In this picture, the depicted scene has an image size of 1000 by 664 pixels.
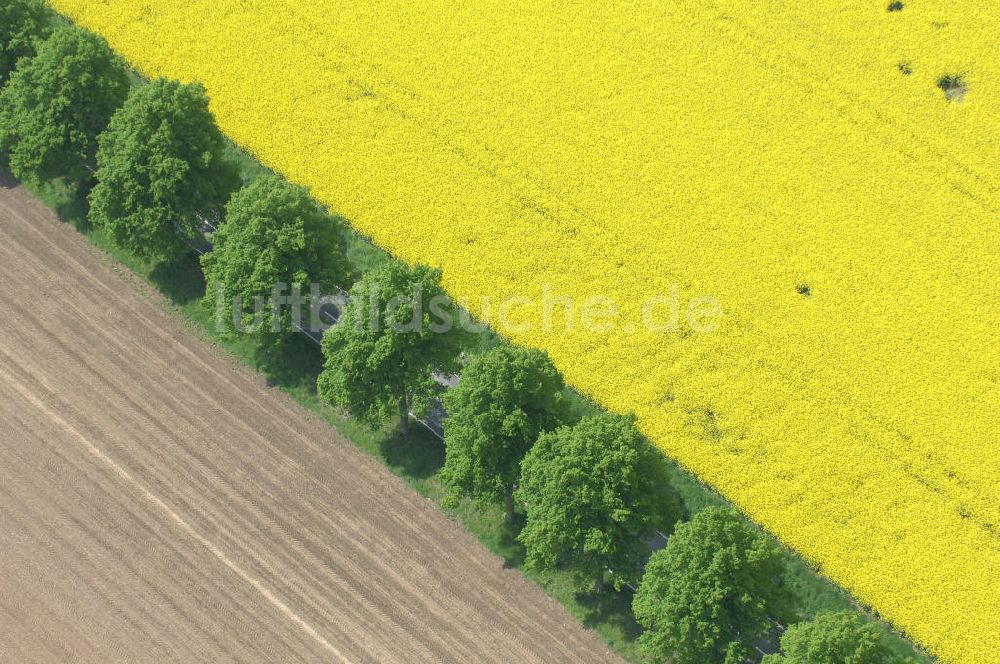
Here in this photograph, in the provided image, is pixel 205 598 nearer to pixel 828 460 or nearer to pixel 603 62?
pixel 828 460

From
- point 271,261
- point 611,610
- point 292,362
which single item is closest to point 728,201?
point 611,610

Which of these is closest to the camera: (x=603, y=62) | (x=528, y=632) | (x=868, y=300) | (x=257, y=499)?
(x=528, y=632)

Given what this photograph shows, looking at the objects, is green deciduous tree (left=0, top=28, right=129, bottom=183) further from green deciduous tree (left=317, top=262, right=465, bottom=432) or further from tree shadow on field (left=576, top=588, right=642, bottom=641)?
tree shadow on field (left=576, top=588, right=642, bottom=641)

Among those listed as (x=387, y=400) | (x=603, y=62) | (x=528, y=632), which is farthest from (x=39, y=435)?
(x=603, y=62)

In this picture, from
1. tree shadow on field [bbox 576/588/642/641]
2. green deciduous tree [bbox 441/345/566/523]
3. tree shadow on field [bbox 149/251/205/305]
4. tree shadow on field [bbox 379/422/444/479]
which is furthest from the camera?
tree shadow on field [bbox 149/251/205/305]

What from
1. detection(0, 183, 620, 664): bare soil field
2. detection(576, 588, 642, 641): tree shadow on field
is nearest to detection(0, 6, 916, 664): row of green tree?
detection(576, 588, 642, 641): tree shadow on field

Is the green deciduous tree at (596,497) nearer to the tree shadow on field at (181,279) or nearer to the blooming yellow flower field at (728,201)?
the blooming yellow flower field at (728,201)

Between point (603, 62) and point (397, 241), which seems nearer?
point (397, 241)
